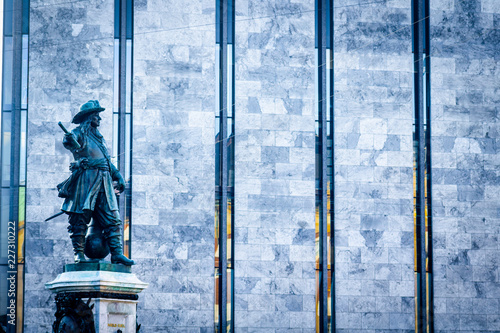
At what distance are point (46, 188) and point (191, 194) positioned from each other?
177 inches

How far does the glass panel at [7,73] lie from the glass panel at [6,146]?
1.04 feet

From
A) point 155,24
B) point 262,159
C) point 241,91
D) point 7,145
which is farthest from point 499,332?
point 7,145

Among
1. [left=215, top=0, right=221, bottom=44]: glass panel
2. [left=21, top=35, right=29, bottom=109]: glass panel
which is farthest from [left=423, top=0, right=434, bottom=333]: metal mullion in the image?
[left=21, top=35, right=29, bottom=109]: glass panel

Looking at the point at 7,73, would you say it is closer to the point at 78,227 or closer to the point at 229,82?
the point at 229,82

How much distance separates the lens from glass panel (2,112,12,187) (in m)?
30.7

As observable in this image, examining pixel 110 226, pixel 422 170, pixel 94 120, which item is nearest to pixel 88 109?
pixel 94 120

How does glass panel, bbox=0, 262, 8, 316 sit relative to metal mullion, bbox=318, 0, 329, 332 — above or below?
below

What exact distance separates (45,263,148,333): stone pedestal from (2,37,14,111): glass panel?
1325 cm

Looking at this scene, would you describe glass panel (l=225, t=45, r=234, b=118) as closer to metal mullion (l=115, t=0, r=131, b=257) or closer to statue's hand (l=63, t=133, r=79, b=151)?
metal mullion (l=115, t=0, r=131, b=257)

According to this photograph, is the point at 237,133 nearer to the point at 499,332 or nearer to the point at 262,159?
the point at 262,159

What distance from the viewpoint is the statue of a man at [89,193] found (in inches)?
745

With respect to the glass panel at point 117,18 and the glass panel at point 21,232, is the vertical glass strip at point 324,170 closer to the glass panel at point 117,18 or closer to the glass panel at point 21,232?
the glass panel at point 117,18

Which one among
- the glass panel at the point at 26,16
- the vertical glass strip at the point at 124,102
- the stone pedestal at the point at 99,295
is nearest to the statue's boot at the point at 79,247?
the stone pedestal at the point at 99,295

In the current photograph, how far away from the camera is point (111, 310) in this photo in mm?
18406
